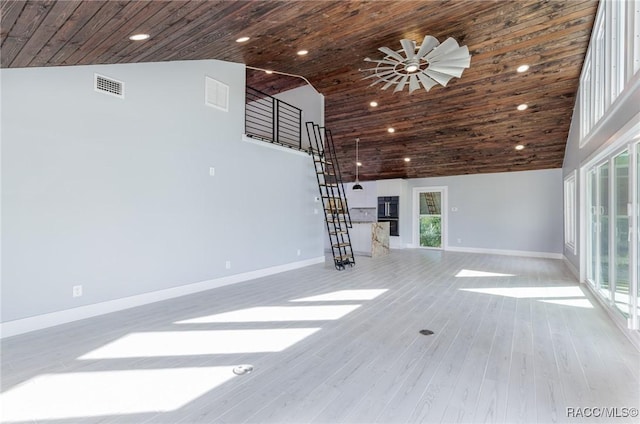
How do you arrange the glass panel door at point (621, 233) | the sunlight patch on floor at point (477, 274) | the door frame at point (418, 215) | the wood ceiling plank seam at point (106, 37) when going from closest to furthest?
the wood ceiling plank seam at point (106, 37), the glass panel door at point (621, 233), the sunlight patch on floor at point (477, 274), the door frame at point (418, 215)

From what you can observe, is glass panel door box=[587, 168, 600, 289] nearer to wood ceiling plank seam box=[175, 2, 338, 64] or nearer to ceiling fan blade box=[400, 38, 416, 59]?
ceiling fan blade box=[400, 38, 416, 59]

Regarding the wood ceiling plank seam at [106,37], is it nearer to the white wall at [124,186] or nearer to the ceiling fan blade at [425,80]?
the white wall at [124,186]

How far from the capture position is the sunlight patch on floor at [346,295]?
4383mm

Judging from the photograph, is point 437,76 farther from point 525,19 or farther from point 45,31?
point 45,31

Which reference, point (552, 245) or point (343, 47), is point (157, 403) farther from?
point (552, 245)

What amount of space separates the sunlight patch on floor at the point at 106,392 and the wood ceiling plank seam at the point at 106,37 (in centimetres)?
272

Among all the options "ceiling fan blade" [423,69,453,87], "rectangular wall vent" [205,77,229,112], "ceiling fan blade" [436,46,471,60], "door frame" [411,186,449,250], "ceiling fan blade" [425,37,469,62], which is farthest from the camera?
"door frame" [411,186,449,250]

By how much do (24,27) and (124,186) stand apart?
1.94 m

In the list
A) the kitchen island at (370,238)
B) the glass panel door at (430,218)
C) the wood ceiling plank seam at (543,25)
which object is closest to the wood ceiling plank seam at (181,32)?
the wood ceiling plank seam at (543,25)

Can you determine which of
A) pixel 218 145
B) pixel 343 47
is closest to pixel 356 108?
pixel 343 47

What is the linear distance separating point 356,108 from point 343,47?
8.72ft

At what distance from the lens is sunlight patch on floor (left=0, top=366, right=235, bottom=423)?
6.15ft

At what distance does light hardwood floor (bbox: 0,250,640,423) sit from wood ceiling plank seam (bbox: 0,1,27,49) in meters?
2.51

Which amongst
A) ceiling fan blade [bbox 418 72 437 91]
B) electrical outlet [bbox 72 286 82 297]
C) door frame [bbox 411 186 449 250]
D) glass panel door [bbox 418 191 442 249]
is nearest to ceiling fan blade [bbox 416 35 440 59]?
ceiling fan blade [bbox 418 72 437 91]
